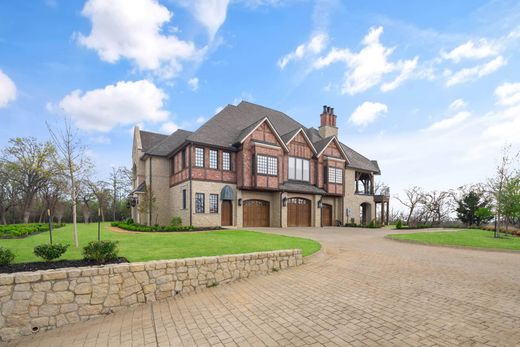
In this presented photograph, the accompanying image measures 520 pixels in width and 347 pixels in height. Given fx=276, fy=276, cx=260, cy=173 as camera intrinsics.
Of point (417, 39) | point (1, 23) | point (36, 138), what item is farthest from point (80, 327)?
point (36, 138)

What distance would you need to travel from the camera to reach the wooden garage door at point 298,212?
2503 centimetres

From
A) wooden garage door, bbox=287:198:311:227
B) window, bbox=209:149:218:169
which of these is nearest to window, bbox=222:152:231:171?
window, bbox=209:149:218:169

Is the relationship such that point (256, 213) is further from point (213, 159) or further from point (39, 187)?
point (39, 187)

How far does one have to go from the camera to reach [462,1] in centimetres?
891

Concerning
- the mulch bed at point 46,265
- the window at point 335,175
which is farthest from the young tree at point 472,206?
the mulch bed at point 46,265

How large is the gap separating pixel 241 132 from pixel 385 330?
20.0 meters

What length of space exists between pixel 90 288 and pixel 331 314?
17.1 feet

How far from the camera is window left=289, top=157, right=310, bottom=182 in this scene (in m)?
25.0

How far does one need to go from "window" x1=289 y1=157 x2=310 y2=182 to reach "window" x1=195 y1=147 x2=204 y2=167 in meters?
8.20

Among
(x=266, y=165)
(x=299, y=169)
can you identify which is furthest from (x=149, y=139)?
(x=299, y=169)

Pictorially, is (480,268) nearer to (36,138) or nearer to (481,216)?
(481,216)

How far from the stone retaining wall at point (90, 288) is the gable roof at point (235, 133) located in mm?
14132

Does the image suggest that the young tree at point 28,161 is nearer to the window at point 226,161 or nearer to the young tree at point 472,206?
the window at point 226,161

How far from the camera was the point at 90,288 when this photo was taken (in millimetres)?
6117
